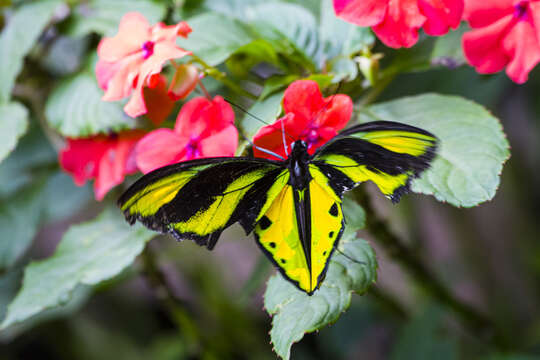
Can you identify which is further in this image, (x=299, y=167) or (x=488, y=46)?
(x=488, y=46)

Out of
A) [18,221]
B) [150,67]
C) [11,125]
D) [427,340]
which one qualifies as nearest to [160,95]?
[150,67]

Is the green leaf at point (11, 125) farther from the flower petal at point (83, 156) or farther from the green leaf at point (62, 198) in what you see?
the green leaf at point (62, 198)

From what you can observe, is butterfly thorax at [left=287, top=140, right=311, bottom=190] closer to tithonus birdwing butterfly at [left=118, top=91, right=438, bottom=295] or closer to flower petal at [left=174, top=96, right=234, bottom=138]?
tithonus birdwing butterfly at [left=118, top=91, right=438, bottom=295]

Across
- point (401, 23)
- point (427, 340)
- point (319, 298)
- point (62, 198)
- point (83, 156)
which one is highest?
point (401, 23)

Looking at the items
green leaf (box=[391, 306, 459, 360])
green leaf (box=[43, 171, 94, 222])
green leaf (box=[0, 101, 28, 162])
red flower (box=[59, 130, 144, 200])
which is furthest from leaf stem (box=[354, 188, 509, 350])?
green leaf (box=[43, 171, 94, 222])

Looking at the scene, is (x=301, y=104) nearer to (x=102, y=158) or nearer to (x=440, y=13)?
(x=440, y=13)

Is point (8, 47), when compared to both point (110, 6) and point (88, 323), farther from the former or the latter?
point (88, 323)

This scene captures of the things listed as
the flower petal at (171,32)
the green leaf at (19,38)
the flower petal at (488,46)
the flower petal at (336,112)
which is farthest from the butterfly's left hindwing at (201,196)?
the green leaf at (19,38)
